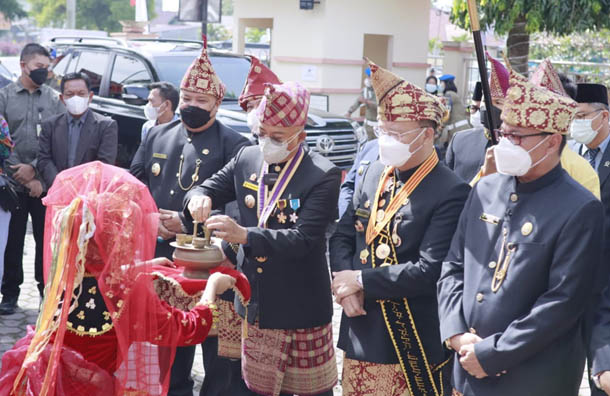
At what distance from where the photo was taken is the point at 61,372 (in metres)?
3.42

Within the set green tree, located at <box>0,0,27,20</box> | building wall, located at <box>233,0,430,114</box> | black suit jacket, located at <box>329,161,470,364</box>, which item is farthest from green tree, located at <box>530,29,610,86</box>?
green tree, located at <box>0,0,27,20</box>

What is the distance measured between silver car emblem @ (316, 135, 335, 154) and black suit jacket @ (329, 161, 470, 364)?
672cm

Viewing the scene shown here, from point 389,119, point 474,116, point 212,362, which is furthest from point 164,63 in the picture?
point 389,119

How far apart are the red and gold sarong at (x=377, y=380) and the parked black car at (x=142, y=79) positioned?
19.4 ft

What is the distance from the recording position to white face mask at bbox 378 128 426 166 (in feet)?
13.0

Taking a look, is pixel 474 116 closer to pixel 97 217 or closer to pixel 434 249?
pixel 434 249

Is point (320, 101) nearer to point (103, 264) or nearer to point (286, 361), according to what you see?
point (286, 361)

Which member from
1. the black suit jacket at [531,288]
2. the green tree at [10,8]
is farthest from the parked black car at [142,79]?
the green tree at [10,8]

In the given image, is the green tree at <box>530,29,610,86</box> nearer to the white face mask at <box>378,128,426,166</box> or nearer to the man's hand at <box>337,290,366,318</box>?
the white face mask at <box>378,128,426,166</box>

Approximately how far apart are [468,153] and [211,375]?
219 centimetres

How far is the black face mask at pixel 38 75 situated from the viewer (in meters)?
7.30

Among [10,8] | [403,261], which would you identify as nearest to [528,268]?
[403,261]

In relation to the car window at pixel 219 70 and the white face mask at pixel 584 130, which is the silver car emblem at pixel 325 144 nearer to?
the car window at pixel 219 70

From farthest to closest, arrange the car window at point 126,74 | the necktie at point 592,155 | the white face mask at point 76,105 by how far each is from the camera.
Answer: the car window at point 126,74 → the white face mask at point 76,105 → the necktie at point 592,155
